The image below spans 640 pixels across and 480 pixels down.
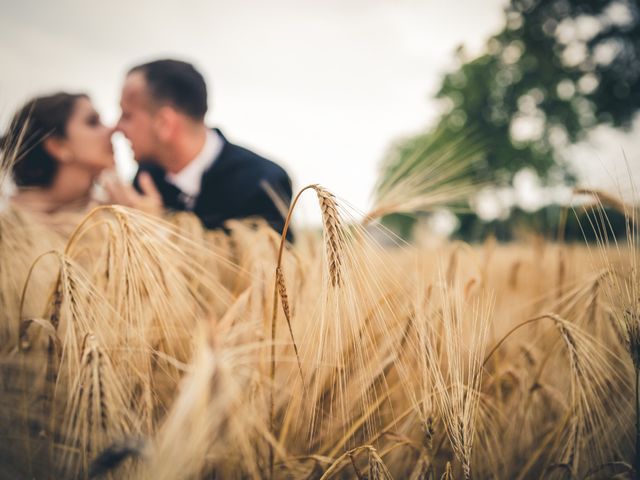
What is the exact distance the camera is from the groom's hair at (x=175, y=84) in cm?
284

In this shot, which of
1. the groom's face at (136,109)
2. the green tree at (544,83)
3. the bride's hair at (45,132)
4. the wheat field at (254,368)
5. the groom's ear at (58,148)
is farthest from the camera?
the green tree at (544,83)

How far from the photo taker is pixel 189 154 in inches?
114

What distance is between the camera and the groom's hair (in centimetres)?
284

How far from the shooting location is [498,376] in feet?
3.64

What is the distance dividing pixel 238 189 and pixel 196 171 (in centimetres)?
45

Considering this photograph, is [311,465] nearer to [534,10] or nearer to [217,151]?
[217,151]

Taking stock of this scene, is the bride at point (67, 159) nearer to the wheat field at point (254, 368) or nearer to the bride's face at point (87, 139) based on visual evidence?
the bride's face at point (87, 139)

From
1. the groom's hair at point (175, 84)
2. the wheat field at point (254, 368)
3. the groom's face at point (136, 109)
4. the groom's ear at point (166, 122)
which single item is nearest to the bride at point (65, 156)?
the groom's face at point (136, 109)

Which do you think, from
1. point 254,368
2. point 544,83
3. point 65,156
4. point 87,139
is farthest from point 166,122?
point 544,83

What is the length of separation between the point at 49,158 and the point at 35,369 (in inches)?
106

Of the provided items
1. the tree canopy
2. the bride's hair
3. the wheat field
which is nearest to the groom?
the bride's hair

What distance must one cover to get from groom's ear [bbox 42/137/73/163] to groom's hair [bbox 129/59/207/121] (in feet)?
2.55

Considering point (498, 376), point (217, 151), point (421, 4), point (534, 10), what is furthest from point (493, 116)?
point (498, 376)

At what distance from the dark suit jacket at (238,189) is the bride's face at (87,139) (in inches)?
28.3
